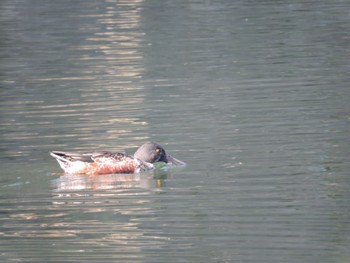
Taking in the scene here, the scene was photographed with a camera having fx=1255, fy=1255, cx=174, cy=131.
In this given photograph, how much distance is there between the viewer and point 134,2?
3177cm

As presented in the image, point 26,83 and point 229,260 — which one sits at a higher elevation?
point 229,260

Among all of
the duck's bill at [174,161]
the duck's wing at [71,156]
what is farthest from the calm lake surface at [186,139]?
the duck's wing at [71,156]

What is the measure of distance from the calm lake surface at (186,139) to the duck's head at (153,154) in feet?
0.45

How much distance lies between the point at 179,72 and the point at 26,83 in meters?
2.37

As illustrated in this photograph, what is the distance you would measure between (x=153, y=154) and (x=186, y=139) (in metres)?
1.21

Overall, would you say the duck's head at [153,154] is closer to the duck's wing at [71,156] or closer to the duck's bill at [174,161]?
the duck's bill at [174,161]

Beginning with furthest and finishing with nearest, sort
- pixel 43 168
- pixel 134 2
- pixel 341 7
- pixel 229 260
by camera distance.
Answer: pixel 134 2 → pixel 341 7 → pixel 43 168 → pixel 229 260

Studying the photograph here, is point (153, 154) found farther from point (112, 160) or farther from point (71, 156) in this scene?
point (71, 156)

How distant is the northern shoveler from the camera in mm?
12617

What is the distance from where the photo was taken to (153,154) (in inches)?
508

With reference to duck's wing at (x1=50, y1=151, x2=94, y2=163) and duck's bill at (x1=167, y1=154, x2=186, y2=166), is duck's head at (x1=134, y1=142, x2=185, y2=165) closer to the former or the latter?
duck's bill at (x1=167, y1=154, x2=186, y2=166)

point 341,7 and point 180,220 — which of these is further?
point 341,7

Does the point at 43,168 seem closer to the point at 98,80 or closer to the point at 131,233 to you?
the point at 131,233

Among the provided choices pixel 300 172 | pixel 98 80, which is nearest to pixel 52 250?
pixel 300 172
